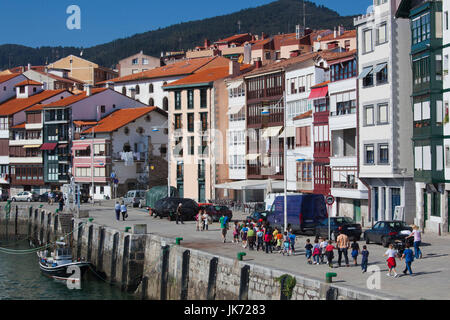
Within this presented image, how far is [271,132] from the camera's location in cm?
7788

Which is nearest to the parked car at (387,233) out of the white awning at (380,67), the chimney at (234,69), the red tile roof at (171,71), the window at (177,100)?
the white awning at (380,67)

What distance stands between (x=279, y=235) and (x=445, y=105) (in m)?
15.8

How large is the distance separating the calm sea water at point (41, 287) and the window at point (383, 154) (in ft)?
72.8

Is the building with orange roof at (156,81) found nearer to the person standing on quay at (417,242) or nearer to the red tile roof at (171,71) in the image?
the red tile roof at (171,71)

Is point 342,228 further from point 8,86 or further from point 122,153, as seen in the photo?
point 8,86

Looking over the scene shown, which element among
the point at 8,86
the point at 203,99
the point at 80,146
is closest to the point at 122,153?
the point at 80,146

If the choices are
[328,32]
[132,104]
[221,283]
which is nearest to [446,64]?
[221,283]

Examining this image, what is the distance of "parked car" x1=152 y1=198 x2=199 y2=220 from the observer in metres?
61.5

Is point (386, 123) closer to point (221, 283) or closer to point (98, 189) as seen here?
point (221, 283)

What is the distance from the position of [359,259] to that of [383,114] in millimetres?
20964

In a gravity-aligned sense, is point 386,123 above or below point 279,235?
above

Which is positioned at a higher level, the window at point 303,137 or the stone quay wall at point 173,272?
the window at point 303,137

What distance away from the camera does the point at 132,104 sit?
11394 cm

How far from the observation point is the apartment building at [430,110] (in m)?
46.9
